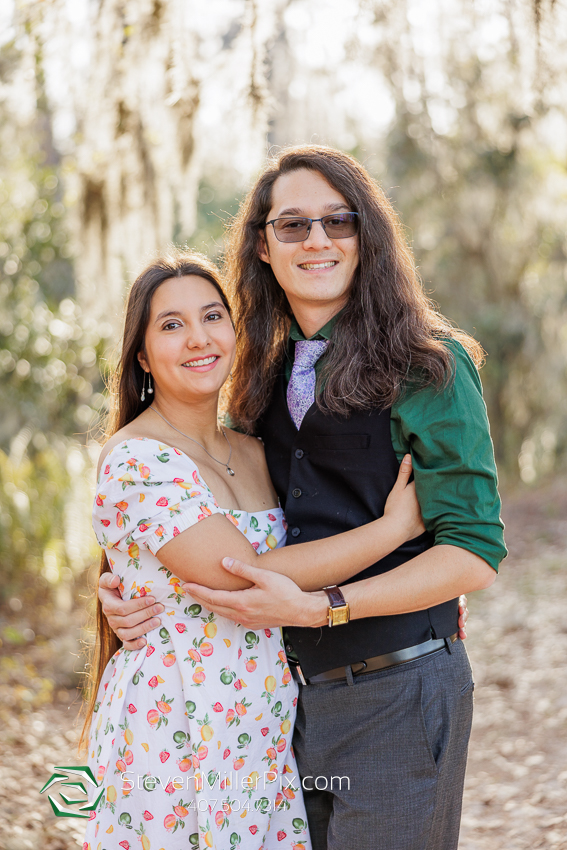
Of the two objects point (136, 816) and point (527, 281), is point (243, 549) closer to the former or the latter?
point (136, 816)

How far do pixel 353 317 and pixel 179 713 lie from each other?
1.15 metres

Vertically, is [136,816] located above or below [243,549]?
below

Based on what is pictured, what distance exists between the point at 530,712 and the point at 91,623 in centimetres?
324

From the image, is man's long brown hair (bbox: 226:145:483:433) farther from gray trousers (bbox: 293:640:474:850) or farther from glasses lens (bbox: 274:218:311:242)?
gray trousers (bbox: 293:640:474:850)

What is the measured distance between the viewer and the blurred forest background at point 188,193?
2.86 metres

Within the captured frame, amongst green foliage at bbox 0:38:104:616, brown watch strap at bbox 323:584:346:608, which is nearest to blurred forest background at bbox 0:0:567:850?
green foliage at bbox 0:38:104:616

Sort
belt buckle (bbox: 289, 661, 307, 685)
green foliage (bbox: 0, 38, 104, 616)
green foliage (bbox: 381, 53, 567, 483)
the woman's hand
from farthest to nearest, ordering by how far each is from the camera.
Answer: green foliage (bbox: 381, 53, 567, 483), green foliage (bbox: 0, 38, 104, 616), belt buckle (bbox: 289, 661, 307, 685), the woman's hand

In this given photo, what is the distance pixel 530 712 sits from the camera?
4.61 m

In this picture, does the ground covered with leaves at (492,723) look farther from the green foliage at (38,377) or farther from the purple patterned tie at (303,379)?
the purple patterned tie at (303,379)

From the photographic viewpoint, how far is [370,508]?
6.56 feet

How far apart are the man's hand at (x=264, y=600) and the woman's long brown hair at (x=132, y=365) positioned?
0.53 m

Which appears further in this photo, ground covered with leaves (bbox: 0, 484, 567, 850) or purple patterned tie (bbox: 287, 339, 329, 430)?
ground covered with leaves (bbox: 0, 484, 567, 850)

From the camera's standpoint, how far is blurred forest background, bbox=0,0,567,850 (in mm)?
2859

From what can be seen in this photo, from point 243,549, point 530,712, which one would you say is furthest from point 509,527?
point 243,549
